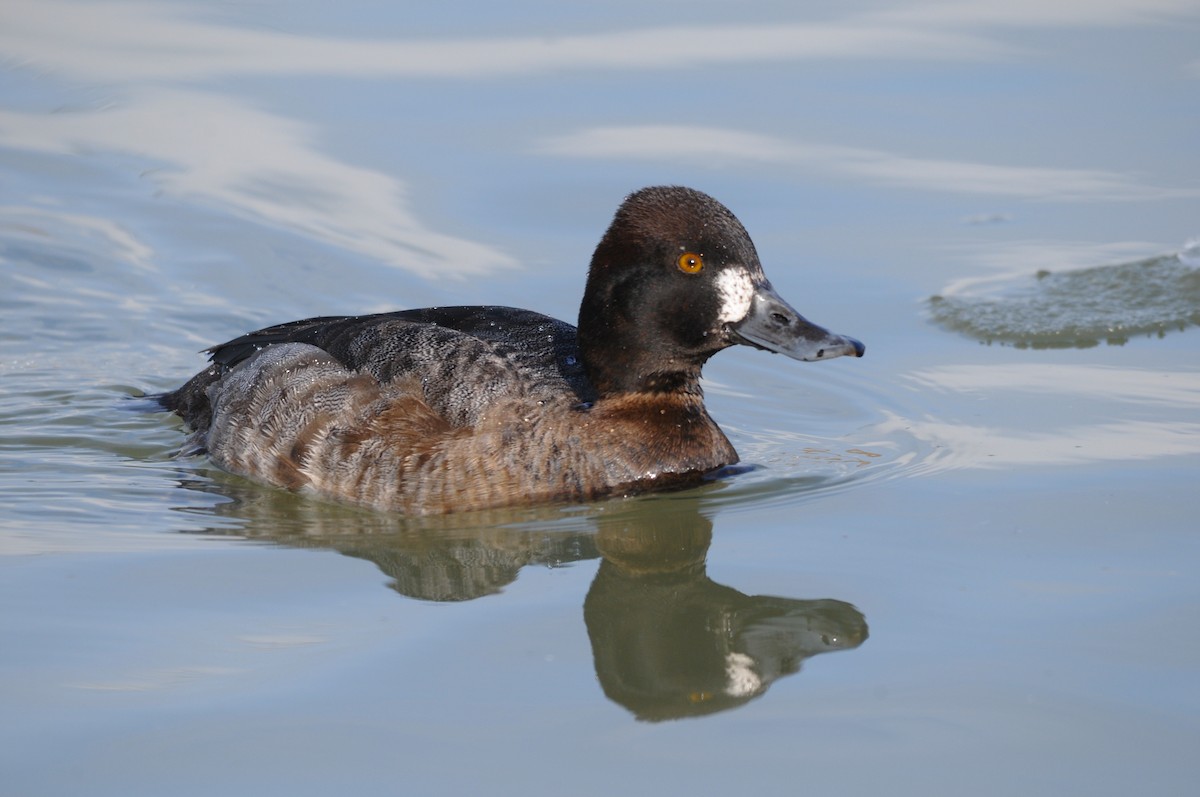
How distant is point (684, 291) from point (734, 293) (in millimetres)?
210

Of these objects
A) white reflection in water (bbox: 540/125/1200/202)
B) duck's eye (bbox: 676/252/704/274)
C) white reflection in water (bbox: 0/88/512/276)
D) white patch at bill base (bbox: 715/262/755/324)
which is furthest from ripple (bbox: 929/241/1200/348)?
white reflection in water (bbox: 0/88/512/276)

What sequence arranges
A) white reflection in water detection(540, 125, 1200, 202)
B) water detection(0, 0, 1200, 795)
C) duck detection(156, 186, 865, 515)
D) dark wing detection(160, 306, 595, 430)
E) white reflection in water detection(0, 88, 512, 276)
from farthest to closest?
white reflection in water detection(540, 125, 1200, 202) → white reflection in water detection(0, 88, 512, 276) → dark wing detection(160, 306, 595, 430) → duck detection(156, 186, 865, 515) → water detection(0, 0, 1200, 795)

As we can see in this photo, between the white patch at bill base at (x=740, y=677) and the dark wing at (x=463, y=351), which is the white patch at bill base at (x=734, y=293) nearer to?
the dark wing at (x=463, y=351)

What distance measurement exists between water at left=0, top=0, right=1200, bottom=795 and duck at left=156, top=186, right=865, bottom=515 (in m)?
0.21

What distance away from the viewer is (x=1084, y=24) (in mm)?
13117

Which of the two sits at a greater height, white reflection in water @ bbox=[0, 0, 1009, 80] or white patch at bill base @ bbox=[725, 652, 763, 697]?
white reflection in water @ bbox=[0, 0, 1009, 80]

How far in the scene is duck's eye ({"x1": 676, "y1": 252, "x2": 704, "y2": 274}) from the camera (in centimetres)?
683

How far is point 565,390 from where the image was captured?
23.2ft

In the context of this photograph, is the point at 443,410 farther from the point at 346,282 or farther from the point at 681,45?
the point at 681,45

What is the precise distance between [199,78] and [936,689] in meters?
9.61

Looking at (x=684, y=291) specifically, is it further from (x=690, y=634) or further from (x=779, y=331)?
(x=690, y=634)

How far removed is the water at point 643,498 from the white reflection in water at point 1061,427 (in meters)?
0.03

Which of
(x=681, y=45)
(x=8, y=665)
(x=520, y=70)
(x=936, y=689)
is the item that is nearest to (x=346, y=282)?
(x=520, y=70)

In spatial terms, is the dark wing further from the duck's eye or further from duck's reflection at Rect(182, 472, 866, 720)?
Result: the duck's eye
